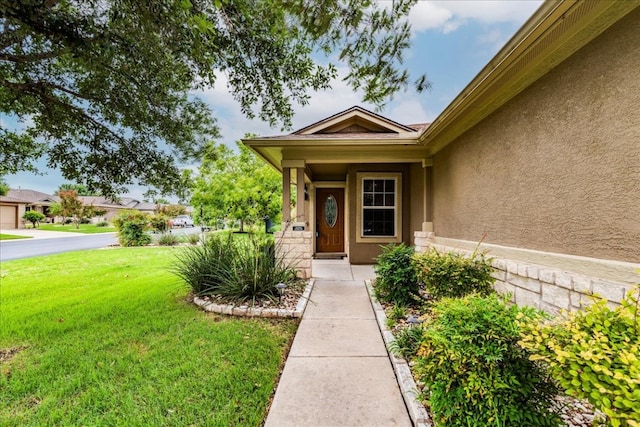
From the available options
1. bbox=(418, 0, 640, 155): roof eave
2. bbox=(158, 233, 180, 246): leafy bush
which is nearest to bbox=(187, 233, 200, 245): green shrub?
bbox=(418, 0, 640, 155): roof eave

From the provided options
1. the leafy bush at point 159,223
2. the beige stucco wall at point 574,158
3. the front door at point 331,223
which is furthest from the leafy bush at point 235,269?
the leafy bush at point 159,223

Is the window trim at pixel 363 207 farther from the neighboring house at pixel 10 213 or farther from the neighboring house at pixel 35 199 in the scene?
the neighboring house at pixel 35 199


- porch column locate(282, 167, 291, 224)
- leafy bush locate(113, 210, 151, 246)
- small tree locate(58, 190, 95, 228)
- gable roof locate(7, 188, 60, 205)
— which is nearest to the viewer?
porch column locate(282, 167, 291, 224)

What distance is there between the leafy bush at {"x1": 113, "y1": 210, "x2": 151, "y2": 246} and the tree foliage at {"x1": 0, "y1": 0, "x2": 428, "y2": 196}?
1329 cm

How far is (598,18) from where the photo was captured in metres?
2.57

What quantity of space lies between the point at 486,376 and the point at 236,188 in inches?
840

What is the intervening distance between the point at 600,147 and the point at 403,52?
2.41 m

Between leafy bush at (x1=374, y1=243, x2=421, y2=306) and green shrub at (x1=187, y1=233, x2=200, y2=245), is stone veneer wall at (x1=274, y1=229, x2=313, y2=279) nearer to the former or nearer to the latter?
green shrub at (x1=187, y1=233, x2=200, y2=245)

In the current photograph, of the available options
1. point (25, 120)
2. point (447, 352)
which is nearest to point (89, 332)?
point (25, 120)

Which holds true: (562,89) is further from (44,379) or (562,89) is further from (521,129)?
(44,379)

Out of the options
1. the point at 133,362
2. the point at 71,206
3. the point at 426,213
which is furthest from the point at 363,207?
the point at 71,206

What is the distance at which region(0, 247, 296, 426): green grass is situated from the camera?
258 centimetres

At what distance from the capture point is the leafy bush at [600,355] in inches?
53.9

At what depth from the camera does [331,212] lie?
10.8 m
